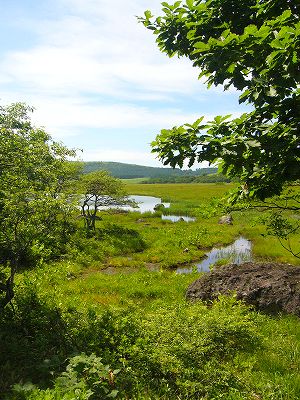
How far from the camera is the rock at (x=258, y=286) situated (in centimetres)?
1382

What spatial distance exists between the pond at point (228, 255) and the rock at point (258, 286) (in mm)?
8016

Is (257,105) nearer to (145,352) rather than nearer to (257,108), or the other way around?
(257,108)

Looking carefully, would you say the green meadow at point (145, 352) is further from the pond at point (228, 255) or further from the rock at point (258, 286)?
the pond at point (228, 255)

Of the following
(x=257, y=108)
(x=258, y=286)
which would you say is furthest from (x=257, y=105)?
(x=258, y=286)

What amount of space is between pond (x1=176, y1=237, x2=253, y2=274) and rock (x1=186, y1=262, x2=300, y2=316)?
8.02 meters

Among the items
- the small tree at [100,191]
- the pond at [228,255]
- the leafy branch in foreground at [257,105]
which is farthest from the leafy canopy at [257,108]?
the small tree at [100,191]

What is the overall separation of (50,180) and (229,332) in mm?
7788

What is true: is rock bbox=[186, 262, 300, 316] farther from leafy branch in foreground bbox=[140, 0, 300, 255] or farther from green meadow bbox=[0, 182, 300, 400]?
leafy branch in foreground bbox=[140, 0, 300, 255]

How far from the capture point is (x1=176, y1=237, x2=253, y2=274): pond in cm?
2489

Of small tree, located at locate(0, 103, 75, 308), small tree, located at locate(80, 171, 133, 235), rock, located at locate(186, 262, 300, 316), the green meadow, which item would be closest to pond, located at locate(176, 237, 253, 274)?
rock, located at locate(186, 262, 300, 316)

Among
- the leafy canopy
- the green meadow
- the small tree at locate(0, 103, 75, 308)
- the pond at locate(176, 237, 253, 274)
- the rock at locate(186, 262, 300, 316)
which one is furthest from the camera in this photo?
the pond at locate(176, 237, 253, 274)

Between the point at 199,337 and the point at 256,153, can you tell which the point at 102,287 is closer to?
the point at 199,337

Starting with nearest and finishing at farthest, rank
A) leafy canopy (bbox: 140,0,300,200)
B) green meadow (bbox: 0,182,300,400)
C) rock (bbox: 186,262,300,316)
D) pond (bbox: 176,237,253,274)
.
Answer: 1. leafy canopy (bbox: 140,0,300,200)
2. green meadow (bbox: 0,182,300,400)
3. rock (bbox: 186,262,300,316)
4. pond (bbox: 176,237,253,274)

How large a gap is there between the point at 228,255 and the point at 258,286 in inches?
562
